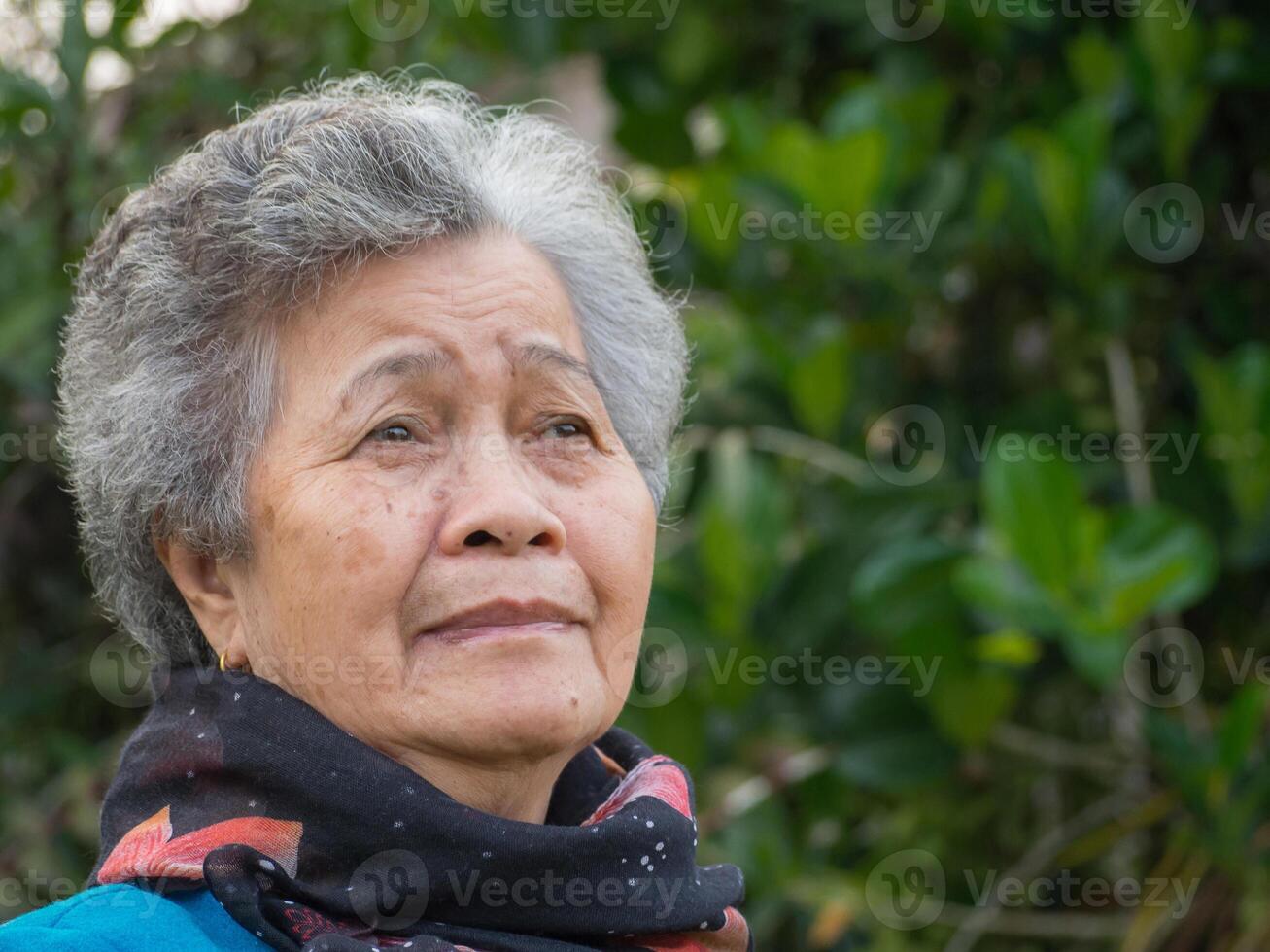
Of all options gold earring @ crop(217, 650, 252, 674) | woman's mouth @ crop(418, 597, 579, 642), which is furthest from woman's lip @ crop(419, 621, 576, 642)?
gold earring @ crop(217, 650, 252, 674)

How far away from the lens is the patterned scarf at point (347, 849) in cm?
125

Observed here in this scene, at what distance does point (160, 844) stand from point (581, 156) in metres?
0.98

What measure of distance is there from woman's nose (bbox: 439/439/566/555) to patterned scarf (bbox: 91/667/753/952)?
23 centimetres

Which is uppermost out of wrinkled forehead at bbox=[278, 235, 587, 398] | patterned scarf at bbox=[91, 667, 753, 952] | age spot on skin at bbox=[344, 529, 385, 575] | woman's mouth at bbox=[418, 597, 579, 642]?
wrinkled forehead at bbox=[278, 235, 587, 398]

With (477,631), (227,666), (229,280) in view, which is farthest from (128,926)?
(229,280)

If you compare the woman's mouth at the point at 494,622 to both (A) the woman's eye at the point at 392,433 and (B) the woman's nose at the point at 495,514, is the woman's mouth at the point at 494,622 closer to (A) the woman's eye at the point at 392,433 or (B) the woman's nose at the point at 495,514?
(B) the woman's nose at the point at 495,514

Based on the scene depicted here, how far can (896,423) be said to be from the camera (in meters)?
3.02

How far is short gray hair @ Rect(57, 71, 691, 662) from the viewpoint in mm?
1405

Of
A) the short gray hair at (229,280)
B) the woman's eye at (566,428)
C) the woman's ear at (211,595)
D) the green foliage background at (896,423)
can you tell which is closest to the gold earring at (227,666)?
the woman's ear at (211,595)

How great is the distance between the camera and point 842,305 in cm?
287

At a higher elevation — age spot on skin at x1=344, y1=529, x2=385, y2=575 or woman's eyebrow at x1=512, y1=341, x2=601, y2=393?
woman's eyebrow at x1=512, y1=341, x2=601, y2=393

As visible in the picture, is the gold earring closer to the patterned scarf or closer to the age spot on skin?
the patterned scarf

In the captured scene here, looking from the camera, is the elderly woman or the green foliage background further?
the green foliage background

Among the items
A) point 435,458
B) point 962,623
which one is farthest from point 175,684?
point 962,623
